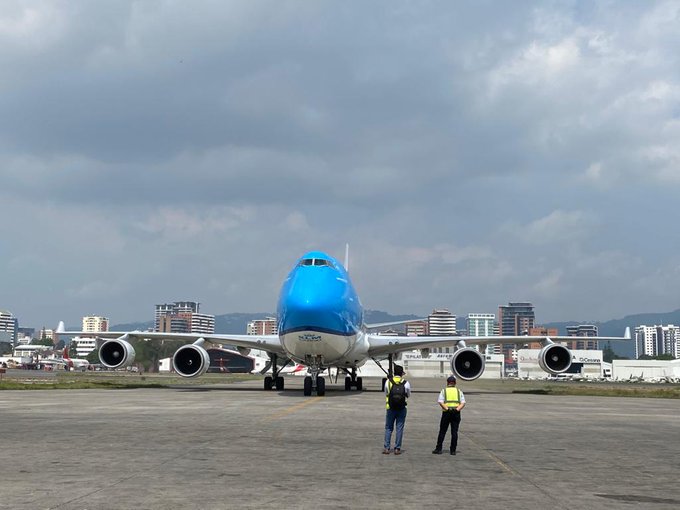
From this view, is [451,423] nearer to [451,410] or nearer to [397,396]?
[451,410]

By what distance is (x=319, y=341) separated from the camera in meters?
30.8

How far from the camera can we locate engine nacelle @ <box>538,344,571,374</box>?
3744 cm

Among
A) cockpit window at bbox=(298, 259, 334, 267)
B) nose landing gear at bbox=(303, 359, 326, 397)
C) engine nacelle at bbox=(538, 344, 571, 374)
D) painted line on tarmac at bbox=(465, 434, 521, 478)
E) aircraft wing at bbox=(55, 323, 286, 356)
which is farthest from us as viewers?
engine nacelle at bbox=(538, 344, 571, 374)

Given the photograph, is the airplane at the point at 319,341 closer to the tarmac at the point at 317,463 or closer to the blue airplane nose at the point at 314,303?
the blue airplane nose at the point at 314,303

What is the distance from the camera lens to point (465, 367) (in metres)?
35.5

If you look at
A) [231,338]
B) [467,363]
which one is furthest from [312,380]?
[467,363]

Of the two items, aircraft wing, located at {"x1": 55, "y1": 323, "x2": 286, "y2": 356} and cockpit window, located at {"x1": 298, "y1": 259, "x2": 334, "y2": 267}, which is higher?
cockpit window, located at {"x1": 298, "y1": 259, "x2": 334, "y2": 267}

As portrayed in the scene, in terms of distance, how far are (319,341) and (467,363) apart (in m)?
8.41

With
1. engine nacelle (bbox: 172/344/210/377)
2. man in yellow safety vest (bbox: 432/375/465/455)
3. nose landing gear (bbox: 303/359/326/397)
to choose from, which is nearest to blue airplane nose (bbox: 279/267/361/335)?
nose landing gear (bbox: 303/359/326/397)

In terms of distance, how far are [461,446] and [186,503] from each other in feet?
25.5

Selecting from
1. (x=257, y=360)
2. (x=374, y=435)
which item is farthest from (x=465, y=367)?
(x=257, y=360)

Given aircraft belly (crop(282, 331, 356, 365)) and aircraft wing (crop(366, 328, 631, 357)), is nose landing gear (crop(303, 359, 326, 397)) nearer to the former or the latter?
aircraft belly (crop(282, 331, 356, 365))

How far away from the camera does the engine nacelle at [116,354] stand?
121ft

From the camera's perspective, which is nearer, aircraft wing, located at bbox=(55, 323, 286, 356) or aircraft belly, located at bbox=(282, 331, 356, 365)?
aircraft belly, located at bbox=(282, 331, 356, 365)
